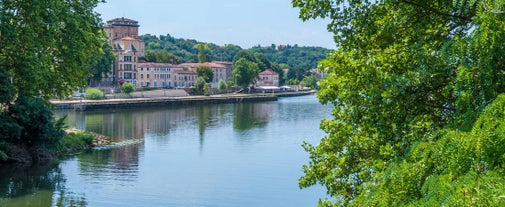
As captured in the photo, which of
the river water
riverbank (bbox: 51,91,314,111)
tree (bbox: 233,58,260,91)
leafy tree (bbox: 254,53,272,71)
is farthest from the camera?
leafy tree (bbox: 254,53,272,71)

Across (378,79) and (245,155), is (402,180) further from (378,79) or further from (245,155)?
(245,155)

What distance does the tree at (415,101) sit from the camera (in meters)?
5.41

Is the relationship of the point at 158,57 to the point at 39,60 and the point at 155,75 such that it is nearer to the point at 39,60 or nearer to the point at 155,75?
the point at 155,75

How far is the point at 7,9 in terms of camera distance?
85.5 feet

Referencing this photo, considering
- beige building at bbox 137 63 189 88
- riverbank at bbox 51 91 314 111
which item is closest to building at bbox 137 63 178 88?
beige building at bbox 137 63 189 88

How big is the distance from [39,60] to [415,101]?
20.4 meters

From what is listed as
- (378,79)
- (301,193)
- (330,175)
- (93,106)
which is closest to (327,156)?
(330,175)

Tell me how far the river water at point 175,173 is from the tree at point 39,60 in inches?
77.6

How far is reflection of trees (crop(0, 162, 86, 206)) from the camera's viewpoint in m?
20.7

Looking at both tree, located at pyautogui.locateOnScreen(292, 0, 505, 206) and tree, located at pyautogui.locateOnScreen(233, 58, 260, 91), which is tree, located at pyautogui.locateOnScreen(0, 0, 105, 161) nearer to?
tree, located at pyautogui.locateOnScreen(292, 0, 505, 206)

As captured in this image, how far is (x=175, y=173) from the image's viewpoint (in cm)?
2708

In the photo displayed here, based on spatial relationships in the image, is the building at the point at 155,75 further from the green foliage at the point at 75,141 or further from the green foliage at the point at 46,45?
the green foliage at the point at 46,45

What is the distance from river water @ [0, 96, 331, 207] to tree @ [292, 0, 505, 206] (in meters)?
9.58

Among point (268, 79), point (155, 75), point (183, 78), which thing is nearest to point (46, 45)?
point (155, 75)
